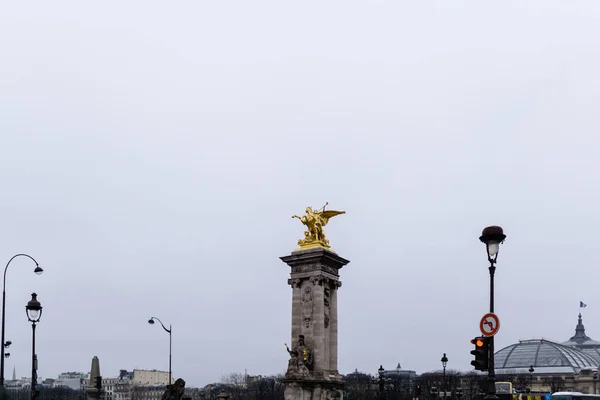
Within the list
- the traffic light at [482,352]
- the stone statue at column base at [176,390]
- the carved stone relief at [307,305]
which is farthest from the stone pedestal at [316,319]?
the traffic light at [482,352]

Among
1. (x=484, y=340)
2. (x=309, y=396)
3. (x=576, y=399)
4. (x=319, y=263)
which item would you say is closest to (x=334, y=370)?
(x=309, y=396)

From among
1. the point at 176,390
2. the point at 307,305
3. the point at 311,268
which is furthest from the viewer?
the point at 311,268

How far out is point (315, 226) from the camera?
4325 centimetres

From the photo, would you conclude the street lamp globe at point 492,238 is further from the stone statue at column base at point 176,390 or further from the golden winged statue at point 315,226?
the golden winged statue at point 315,226

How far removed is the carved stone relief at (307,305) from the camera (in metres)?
41.4

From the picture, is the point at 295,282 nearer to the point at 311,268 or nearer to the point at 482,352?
the point at 311,268

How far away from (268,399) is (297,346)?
124 meters

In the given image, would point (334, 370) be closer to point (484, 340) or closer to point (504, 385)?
point (484, 340)

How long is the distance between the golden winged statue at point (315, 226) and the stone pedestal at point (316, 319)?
2.51 ft

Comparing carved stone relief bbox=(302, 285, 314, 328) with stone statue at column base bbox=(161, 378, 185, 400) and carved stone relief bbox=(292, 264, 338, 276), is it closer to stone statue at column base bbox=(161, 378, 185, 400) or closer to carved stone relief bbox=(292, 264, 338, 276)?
carved stone relief bbox=(292, 264, 338, 276)

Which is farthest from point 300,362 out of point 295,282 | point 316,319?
point 295,282

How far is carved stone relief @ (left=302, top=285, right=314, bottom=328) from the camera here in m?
41.4

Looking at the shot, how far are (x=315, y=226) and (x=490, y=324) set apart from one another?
77.2 feet

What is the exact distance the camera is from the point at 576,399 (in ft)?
215
